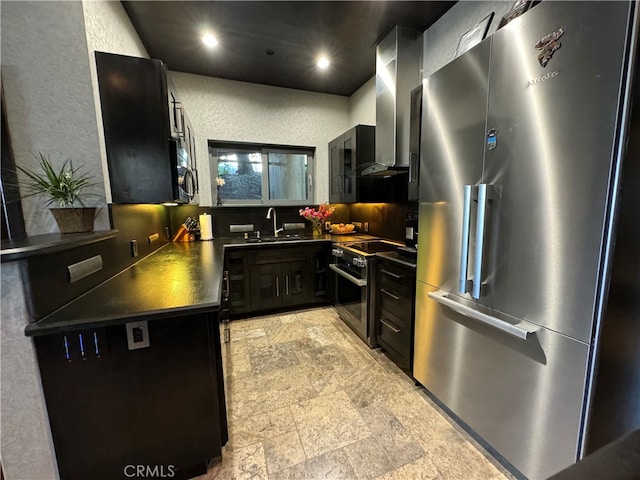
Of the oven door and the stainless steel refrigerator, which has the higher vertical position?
the stainless steel refrigerator

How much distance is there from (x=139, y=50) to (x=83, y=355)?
2.76m

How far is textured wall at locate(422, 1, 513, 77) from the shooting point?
1808 millimetres

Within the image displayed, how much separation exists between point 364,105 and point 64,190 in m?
3.32

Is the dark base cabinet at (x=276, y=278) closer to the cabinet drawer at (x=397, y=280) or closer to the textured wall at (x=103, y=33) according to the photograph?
the cabinet drawer at (x=397, y=280)

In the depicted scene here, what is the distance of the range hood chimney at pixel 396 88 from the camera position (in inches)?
97.1

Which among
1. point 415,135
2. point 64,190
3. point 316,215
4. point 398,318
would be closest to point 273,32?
point 415,135

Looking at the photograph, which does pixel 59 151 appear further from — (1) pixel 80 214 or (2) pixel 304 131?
(2) pixel 304 131

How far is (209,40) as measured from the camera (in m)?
2.54

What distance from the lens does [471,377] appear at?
1.49m

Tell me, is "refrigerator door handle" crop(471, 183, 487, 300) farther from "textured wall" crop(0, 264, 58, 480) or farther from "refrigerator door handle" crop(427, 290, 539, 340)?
"textured wall" crop(0, 264, 58, 480)

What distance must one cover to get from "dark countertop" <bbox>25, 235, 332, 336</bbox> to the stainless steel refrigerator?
1.37m

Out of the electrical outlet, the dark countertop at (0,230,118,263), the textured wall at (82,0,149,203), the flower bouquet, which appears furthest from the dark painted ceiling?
the electrical outlet

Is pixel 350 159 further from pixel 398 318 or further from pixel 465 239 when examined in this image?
pixel 465 239

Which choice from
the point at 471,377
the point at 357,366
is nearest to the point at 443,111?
the point at 471,377
